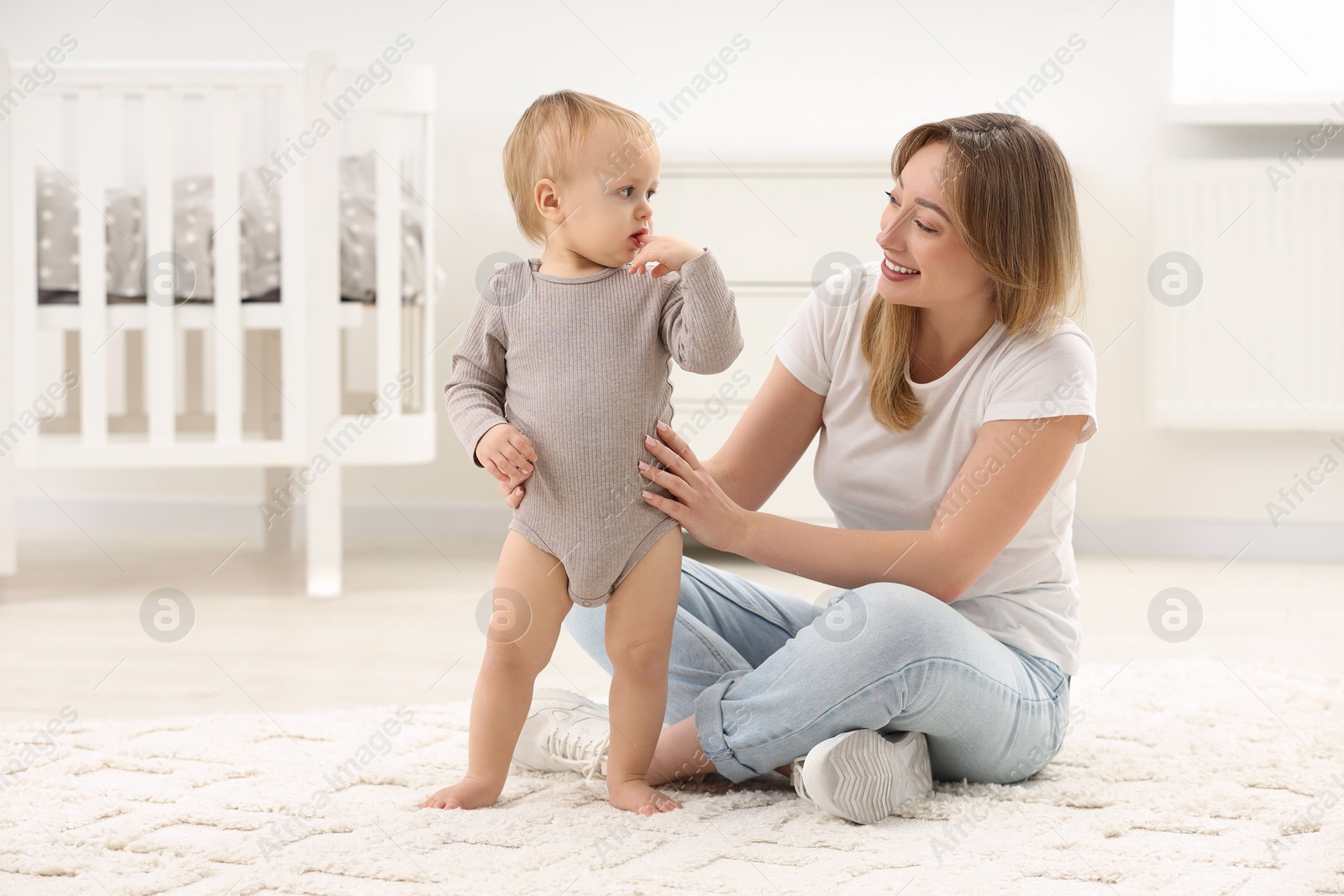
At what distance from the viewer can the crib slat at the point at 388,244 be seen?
6.69 feet

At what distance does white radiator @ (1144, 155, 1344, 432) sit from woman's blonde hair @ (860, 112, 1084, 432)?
1513 mm

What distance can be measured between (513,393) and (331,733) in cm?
47

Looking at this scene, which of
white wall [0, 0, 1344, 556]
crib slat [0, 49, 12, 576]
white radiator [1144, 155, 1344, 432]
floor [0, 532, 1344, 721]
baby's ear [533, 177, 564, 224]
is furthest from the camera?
white wall [0, 0, 1344, 556]

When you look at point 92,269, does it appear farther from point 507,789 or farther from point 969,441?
point 969,441

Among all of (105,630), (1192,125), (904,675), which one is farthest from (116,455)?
(1192,125)

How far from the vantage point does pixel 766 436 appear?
1.19 m

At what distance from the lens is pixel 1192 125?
2525 mm

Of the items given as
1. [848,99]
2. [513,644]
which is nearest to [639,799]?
[513,644]

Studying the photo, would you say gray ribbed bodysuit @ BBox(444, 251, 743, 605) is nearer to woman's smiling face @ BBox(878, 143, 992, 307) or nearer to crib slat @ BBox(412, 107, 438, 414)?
woman's smiling face @ BBox(878, 143, 992, 307)

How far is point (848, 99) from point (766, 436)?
1623 millimetres

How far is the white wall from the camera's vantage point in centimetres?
253

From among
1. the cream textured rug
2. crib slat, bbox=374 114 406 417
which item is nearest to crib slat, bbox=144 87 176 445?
crib slat, bbox=374 114 406 417

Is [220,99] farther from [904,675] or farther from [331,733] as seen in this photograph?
[904,675]

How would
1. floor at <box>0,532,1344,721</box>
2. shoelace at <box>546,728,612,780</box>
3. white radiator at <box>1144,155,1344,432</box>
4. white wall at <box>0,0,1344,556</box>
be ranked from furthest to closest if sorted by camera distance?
white wall at <box>0,0,1344,556</box> → white radiator at <box>1144,155,1344,432</box> → floor at <box>0,532,1344,721</box> → shoelace at <box>546,728,612,780</box>
